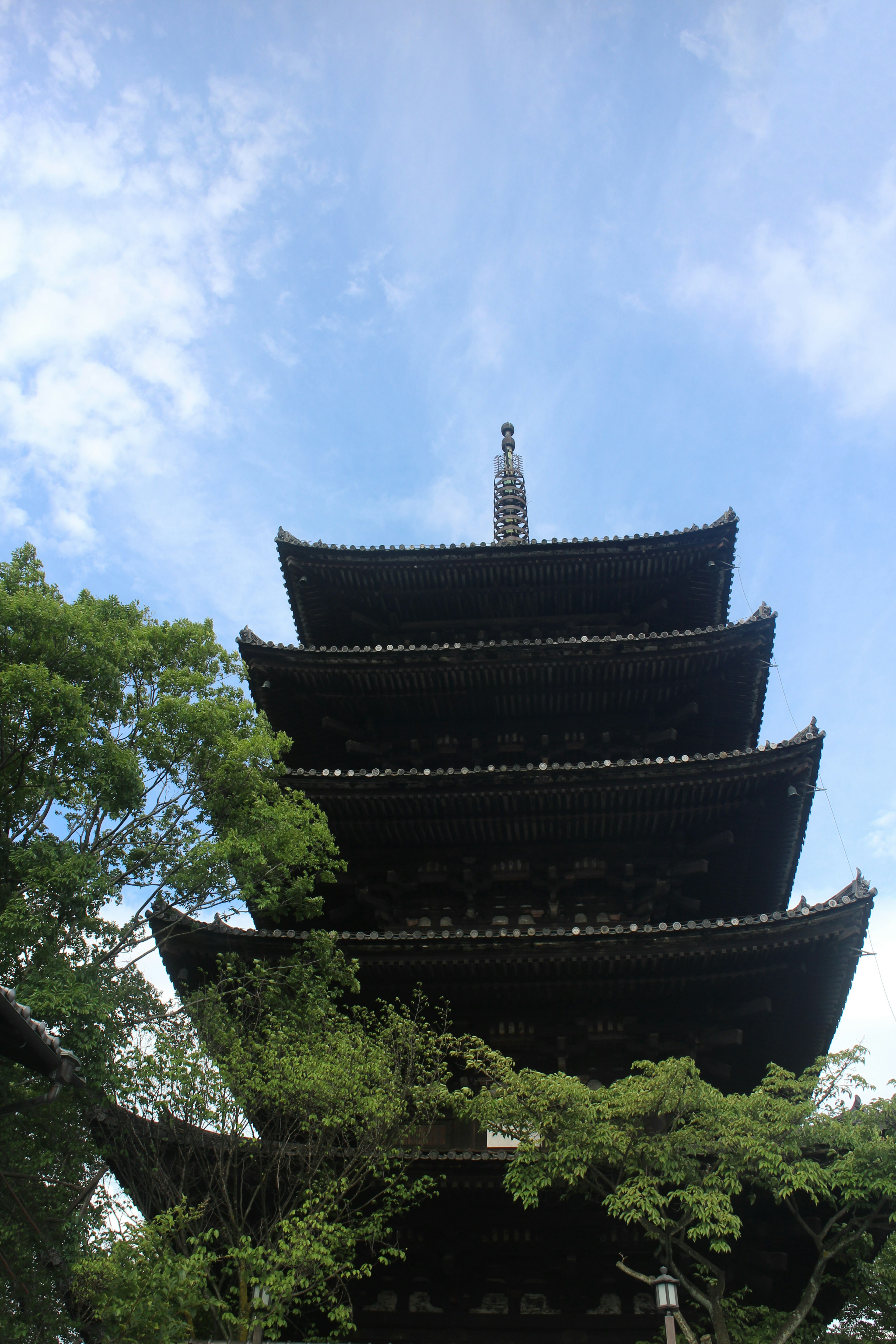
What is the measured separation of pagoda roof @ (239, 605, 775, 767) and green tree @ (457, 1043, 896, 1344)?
282 inches

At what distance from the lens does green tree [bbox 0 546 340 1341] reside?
364 inches

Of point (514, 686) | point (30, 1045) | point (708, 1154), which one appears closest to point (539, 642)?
point (514, 686)

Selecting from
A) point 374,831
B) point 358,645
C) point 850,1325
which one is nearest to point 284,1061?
point 374,831

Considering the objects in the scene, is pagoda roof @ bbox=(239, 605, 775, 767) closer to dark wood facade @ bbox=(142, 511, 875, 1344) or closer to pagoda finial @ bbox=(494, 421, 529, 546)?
Result: dark wood facade @ bbox=(142, 511, 875, 1344)

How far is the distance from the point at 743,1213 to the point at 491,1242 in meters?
3.01

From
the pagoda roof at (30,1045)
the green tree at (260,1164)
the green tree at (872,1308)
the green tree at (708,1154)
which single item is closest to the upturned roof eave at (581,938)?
the green tree at (260,1164)

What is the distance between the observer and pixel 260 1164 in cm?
1035

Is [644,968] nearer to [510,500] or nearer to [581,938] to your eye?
[581,938]

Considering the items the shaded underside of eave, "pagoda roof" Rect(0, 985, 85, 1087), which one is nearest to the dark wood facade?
the shaded underside of eave

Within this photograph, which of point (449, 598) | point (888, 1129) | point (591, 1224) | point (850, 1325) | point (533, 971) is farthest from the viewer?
point (449, 598)

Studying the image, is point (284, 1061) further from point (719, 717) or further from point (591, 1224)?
point (719, 717)

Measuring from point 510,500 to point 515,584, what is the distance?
5945 millimetres

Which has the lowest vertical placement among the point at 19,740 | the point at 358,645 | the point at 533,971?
the point at 533,971

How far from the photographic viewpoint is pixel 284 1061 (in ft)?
33.0
